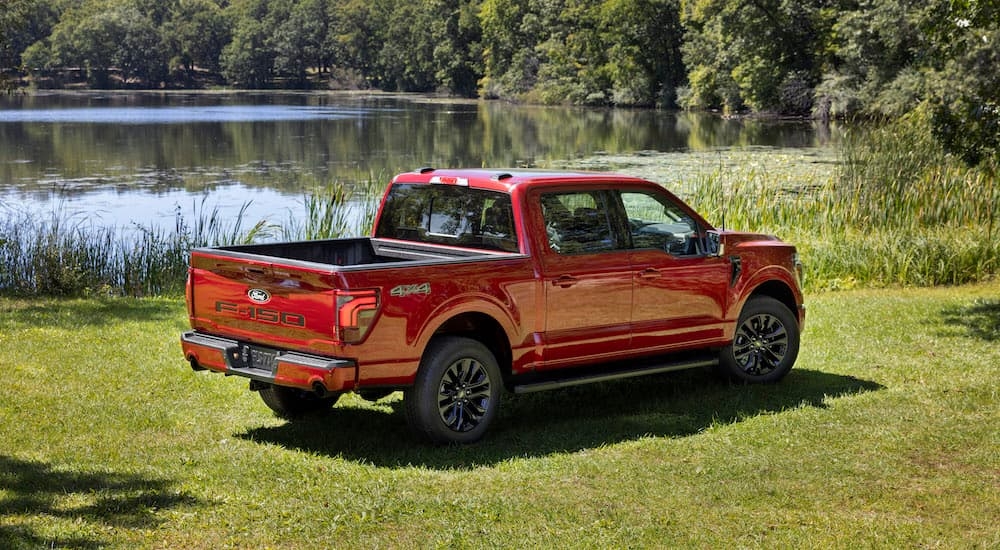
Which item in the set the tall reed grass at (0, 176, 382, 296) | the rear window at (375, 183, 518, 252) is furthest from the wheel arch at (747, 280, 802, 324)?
the tall reed grass at (0, 176, 382, 296)

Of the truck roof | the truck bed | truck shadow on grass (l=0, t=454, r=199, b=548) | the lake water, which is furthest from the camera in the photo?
the lake water

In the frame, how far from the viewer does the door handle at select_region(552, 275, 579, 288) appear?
→ 27.5 ft

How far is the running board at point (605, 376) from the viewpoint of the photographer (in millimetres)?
8344

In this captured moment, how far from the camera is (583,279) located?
8539 mm

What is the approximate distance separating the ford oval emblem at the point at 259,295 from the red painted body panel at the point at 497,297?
0.04 ft

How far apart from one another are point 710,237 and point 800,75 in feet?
203

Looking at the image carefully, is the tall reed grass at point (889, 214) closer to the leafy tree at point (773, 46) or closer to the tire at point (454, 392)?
the tire at point (454, 392)

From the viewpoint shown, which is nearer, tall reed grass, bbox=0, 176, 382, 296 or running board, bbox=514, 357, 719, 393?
running board, bbox=514, 357, 719, 393

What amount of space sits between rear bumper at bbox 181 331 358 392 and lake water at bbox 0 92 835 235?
1257 cm

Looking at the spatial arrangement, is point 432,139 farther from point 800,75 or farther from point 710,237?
point 710,237

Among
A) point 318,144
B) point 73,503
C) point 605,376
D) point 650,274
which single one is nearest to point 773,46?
point 318,144

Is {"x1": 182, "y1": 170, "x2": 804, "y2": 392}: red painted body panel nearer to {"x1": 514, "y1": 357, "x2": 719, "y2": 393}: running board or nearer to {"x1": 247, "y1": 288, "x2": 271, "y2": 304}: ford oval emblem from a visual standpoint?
{"x1": 247, "y1": 288, "x2": 271, "y2": 304}: ford oval emblem

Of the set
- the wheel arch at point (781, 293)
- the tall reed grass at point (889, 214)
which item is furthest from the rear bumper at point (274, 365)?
the tall reed grass at point (889, 214)

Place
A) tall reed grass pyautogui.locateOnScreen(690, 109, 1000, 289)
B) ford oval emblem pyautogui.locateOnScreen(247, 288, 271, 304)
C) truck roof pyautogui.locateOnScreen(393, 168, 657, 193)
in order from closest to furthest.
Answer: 1. ford oval emblem pyautogui.locateOnScreen(247, 288, 271, 304)
2. truck roof pyautogui.locateOnScreen(393, 168, 657, 193)
3. tall reed grass pyautogui.locateOnScreen(690, 109, 1000, 289)
